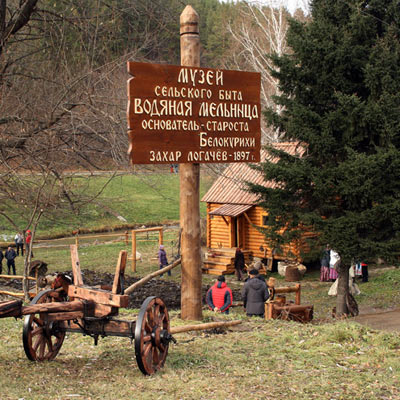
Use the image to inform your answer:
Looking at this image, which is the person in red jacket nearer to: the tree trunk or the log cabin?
the tree trunk

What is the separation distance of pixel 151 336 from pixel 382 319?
10.6 meters

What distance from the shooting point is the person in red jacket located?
38.4 feet

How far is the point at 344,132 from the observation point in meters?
Answer: 16.5

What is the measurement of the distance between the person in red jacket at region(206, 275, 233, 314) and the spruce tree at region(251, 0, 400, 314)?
18.2ft

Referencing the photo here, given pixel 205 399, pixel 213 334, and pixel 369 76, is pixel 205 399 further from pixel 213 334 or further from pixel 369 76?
pixel 369 76

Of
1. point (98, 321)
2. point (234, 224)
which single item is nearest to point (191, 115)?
point (98, 321)

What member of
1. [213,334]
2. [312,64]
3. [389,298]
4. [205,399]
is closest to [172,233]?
[389,298]

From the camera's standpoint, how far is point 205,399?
20.1ft

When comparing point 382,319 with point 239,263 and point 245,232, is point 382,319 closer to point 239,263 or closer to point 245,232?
point 239,263

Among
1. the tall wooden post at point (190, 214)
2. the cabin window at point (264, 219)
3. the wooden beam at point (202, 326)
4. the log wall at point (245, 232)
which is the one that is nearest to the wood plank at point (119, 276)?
the wooden beam at point (202, 326)

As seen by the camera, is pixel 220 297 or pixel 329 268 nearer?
pixel 220 297

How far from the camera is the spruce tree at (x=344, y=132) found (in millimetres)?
15867

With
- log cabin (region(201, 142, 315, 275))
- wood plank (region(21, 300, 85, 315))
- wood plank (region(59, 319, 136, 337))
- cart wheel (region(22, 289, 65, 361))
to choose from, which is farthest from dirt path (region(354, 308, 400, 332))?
wood plank (region(21, 300, 85, 315))

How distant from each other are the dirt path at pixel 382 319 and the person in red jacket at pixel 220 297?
4238 millimetres
